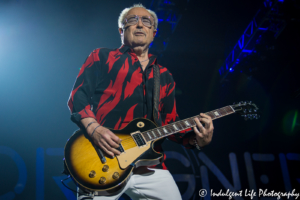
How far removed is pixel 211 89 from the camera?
4.57 meters

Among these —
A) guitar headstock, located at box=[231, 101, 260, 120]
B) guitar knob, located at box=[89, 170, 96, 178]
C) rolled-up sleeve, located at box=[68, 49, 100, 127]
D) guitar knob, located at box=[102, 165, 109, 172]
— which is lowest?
guitar knob, located at box=[89, 170, 96, 178]

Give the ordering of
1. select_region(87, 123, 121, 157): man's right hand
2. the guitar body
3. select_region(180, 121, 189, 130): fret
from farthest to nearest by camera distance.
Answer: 1. select_region(180, 121, 189, 130): fret
2. select_region(87, 123, 121, 157): man's right hand
3. the guitar body

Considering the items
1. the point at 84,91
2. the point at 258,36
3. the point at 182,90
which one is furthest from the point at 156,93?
the point at 258,36

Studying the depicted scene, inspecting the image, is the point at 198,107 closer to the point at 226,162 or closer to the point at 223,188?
the point at 226,162

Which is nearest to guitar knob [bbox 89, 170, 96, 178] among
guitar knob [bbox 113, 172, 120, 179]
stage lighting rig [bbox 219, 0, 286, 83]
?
guitar knob [bbox 113, 172, 120, 179]

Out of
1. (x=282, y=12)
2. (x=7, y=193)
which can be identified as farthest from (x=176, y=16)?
(x=7, y=193)

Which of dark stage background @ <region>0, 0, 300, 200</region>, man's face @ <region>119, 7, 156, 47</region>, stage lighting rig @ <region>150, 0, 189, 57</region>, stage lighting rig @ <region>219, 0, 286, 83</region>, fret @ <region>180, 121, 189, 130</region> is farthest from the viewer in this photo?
stage lighting rig @ <region>150, 0, 189, 57</region>

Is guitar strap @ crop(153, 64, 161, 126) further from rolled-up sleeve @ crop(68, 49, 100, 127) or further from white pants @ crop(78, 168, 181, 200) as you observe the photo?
rolled-up sleeve @ crop(68, 49, 100, 127)

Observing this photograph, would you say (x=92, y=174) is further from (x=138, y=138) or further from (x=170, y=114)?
(x=170, y=114)

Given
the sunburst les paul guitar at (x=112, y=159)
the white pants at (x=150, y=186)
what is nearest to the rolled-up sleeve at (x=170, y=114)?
the sunburst les paul guitar at (x=112, y=159)

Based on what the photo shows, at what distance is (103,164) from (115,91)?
0.82m

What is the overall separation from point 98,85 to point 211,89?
10.2ft

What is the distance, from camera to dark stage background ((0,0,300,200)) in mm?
3145

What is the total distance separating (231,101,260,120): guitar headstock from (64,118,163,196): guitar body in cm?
142
